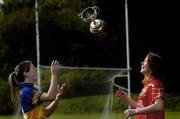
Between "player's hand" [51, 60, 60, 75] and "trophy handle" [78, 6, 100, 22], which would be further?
"trophy handle" [78, 6, 100, 22]

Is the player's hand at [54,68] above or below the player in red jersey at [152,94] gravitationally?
above

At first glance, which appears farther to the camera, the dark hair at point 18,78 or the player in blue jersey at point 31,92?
the dark hair at point 18,78

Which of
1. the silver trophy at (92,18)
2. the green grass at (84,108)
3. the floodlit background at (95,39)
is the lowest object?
the green grass at (84,108)

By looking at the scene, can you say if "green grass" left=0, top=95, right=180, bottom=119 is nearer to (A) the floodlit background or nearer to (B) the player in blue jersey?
(A) the floodlit background

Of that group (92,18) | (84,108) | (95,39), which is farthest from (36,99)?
(95,39)

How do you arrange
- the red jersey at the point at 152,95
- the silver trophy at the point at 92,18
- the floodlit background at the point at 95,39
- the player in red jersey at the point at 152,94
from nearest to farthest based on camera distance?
the player in red jersey at the point at 152,94 → the red jersey at the point at 152,95 → the silver trophy at the point at 92,18 → the floodlit background at the point at 95,39

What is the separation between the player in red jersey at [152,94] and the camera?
230 inches

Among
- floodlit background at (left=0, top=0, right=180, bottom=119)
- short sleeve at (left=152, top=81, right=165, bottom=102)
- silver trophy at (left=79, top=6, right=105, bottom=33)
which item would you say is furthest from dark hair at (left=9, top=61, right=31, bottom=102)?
floodlit background at (left=0, top=0, right=180, bottom=119)

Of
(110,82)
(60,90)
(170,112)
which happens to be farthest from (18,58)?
(60,90)

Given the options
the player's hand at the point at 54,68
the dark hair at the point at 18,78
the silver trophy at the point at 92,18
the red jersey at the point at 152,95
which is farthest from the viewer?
the silver trophy at the point at 92,18

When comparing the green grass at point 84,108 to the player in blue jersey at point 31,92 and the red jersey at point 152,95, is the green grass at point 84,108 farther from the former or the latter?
the red jersey at point 152,95

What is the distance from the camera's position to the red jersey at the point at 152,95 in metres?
5.95

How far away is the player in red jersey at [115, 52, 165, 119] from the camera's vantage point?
5832 mm

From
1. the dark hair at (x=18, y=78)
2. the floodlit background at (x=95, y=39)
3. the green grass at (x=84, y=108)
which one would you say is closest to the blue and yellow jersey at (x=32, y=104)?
the dark hair at (x=18, y=78)
